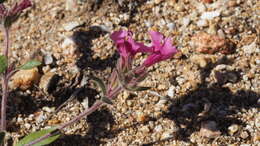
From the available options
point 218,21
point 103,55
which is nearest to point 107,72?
point 103,55

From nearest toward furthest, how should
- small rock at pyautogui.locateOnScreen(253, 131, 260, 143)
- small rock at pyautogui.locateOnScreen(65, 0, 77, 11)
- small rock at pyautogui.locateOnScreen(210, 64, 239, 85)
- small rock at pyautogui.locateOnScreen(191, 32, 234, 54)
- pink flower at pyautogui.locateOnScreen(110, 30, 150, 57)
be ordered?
pink flower at pyautogui.locateOnScreen(110, 30, 150, 57) < small rock at pyautogui.locateOnScreen(253, 131, 260, 143) < small rock at pyautogui.locateOnScreen(210, 64, 239, 85) < small rock at pyautogui.locateOnScreen(191, 32, 234, 54) < small rock at pyautogui.locateOnScreen(65, 0, 77, 11)

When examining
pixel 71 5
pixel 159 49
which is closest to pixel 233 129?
pixel 159 49

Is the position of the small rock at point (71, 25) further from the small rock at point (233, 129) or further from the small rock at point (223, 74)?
the small rock at point (233, 129)

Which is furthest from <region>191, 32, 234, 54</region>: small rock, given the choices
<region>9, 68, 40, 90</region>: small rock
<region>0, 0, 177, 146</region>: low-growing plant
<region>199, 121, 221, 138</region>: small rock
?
<region>9, 68, 40, 90</region>: small rock

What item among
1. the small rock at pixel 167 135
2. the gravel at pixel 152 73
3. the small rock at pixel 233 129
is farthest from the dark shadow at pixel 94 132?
the small rock at pixel 233 129

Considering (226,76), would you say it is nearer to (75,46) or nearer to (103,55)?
(103,55)

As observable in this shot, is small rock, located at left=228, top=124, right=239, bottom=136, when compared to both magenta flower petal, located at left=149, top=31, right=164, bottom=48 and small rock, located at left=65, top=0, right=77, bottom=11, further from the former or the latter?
small rock, located at left=65, top=0, right=77, bottom=11

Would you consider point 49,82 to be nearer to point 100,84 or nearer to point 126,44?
point 100,84
